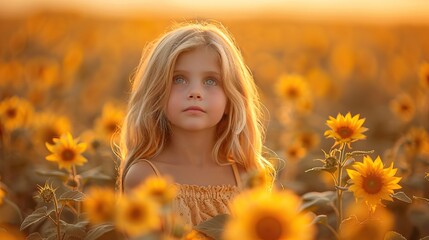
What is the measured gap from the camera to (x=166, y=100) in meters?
2.80

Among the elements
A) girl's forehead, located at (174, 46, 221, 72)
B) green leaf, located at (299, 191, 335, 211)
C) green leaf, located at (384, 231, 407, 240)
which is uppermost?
girl's forehead, located at (174, 46, 221, 72)

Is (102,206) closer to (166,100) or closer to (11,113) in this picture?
(166,100)

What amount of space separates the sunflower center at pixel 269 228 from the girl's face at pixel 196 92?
1054mm

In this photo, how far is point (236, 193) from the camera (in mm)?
2857

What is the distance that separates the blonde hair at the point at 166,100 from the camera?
111 inches

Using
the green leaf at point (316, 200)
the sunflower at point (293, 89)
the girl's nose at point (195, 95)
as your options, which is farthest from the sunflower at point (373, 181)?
the sunflower at point (293, 89)

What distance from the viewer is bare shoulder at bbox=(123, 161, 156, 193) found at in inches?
107

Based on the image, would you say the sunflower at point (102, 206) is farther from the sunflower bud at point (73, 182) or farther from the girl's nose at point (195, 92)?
the sunflower bud at point (73, 182)

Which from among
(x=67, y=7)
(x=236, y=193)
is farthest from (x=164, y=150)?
(x=67, y=7)

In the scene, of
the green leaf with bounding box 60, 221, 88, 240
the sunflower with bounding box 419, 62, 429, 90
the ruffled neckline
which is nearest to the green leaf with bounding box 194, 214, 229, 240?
the ruffled neckline

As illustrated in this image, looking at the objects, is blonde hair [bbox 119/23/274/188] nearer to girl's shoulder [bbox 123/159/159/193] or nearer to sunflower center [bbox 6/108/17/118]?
girl's shoulder [bbox 123/159/159/193]

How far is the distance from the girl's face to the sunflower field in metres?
0.38

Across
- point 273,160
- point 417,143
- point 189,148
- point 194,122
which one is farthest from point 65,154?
point 417,143

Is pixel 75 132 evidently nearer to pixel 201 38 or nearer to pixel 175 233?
pixel 201 38
